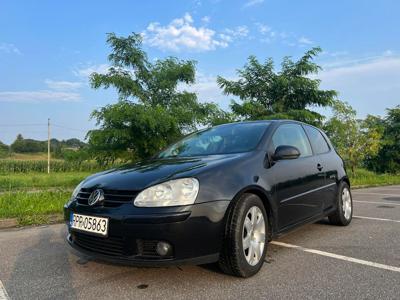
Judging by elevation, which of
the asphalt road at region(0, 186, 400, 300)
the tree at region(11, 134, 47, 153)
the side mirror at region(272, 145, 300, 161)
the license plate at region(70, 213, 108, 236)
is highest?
the tree at region(11, 134, 47, 153)

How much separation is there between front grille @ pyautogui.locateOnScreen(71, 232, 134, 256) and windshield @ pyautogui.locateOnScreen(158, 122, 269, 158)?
4.70ft

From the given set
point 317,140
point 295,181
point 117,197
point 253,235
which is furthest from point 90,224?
point 317,140

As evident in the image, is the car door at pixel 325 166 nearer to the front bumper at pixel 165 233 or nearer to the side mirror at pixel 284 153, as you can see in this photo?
the side mirror at pixel 284 153

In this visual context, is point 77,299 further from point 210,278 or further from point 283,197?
point 283,197

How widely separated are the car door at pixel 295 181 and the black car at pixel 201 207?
0.01m

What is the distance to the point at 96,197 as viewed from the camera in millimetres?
A: 3301

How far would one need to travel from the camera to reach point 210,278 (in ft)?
10.8

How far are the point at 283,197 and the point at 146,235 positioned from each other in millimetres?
1594

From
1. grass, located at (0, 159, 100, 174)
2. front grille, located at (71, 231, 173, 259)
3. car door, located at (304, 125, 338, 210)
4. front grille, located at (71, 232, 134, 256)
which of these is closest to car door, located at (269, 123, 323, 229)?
car door, located at (304, 125, 338, 210)

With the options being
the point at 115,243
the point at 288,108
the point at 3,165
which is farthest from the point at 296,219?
the point at 3,165

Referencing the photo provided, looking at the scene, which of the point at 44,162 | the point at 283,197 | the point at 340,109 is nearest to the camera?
the point at 283,197

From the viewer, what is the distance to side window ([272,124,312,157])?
4344 mm

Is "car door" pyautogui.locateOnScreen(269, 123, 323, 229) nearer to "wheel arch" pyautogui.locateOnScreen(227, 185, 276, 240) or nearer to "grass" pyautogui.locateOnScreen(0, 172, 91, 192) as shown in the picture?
"wheel arch" pyautogui.locateOnScreen(227, 185, 276, 240)

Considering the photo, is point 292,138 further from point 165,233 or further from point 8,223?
point 8,223
